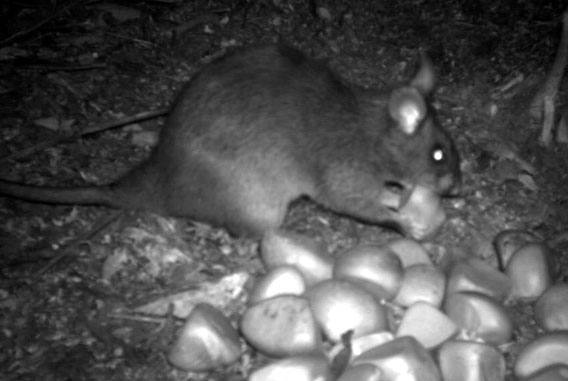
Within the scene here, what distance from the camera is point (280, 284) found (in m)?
2.96

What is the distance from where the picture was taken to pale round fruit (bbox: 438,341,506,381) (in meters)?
2.71

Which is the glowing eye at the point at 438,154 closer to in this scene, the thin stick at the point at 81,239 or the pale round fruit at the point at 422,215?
the pale round fruit at the point at 422,215

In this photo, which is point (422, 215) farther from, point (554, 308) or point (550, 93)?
point (550, 93)

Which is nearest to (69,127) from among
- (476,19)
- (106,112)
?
(106,112)

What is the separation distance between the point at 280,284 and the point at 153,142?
159 centimetres

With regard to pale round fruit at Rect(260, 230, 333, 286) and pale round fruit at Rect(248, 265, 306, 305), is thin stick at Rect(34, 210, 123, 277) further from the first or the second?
pale round fruit at Rect(248, 265, 306, 305)

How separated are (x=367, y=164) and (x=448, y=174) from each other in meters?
0.48

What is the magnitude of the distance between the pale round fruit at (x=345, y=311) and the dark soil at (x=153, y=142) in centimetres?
46

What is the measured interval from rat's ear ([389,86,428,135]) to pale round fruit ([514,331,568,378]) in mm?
1423

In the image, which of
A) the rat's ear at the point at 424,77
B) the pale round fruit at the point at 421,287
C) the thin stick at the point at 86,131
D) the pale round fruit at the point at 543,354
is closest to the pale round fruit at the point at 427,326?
the pale round fruit at the point at 421,287

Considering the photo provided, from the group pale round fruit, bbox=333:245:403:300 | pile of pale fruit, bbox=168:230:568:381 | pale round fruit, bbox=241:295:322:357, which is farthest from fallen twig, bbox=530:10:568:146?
pale round fruit, bbox=241:295:322:357

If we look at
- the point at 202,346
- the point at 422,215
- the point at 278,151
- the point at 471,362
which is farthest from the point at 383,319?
the point at 278,151

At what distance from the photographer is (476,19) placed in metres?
5.06

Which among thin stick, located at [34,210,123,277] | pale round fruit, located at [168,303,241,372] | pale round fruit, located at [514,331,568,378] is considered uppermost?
pale round fruit, located at [514,331,568,378]
